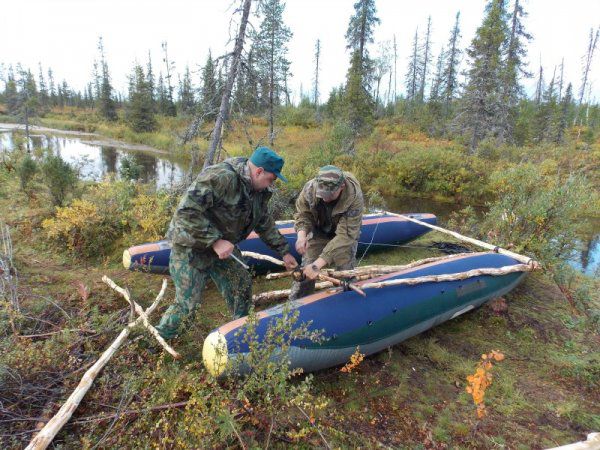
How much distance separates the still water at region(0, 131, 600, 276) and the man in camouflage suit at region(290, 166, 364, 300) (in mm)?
5387

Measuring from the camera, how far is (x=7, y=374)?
8.87ft

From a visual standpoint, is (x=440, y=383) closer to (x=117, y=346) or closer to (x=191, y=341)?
(x=191, y=341)

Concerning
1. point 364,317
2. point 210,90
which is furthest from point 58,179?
point 364,317

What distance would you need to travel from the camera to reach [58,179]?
6.62 meters

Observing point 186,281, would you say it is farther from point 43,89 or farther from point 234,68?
point 43,89

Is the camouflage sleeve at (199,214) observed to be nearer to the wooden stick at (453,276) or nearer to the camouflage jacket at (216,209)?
the camouflage jacket at (216,209)

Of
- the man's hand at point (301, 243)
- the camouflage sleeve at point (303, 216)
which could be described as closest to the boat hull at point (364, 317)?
the man's hand at point (301, 243)

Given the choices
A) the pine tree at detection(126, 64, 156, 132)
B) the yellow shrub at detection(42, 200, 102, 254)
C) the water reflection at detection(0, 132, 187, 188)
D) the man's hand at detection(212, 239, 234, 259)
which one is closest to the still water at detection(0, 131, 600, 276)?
the water reflection at detection(0, 132, 187, 188)

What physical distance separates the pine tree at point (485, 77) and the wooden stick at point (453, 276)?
15.2 meters

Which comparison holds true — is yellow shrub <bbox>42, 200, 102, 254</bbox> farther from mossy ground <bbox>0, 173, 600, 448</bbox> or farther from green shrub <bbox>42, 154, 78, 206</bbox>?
green shrub <bbox>42, 154, 78, 206</bbox>

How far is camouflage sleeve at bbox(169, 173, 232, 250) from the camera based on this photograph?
9.89ft

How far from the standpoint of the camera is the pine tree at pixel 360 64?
66.6 feet

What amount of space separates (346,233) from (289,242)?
1.84 meters

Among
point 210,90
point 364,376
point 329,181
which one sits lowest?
point 364,376
